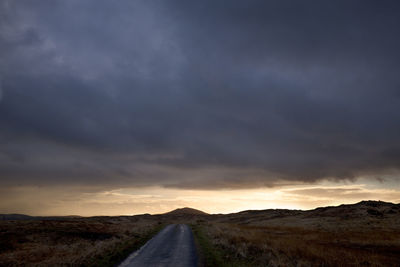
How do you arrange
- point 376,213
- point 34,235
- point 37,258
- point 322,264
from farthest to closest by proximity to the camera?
point 376,213, point 34,235, point 37,258, point 322,264

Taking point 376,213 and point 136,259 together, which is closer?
point 136,259

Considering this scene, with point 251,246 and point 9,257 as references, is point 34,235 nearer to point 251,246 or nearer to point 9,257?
point 9,257

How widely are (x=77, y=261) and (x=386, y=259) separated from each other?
829 inches

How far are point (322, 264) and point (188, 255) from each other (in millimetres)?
8820

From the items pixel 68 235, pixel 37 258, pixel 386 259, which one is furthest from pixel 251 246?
pixel 68 235

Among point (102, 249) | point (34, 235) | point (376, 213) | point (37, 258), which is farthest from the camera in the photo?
point (376, 213)

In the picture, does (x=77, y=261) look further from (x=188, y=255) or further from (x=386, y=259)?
(x=386, y=259)

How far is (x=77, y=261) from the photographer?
1698 centimetres

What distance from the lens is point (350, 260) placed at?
1800cm

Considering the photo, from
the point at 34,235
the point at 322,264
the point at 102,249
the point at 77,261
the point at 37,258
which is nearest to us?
the point at 322,264

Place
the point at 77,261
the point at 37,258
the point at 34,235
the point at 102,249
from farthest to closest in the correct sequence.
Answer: the point at 34,235, the point at 102,249, the point at 37,258, the point at 77,261

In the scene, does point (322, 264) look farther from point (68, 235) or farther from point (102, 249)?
point (68, 235)

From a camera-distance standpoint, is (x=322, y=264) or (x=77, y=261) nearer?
(x=322, y=264)

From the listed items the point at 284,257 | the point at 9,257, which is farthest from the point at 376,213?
the point at 9,257
